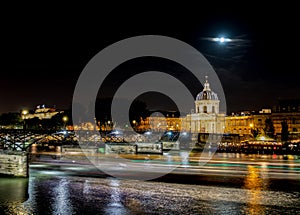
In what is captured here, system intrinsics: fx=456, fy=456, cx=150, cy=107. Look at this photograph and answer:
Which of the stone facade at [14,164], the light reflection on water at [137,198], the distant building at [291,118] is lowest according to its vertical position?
the light reflection on water at [137,198]

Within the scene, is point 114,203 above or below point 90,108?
below

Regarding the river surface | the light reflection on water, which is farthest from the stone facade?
the light reflection on water

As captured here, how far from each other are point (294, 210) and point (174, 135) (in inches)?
3179

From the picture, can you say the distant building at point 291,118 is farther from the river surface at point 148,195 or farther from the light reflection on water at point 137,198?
the light reflection on water at point 137,198

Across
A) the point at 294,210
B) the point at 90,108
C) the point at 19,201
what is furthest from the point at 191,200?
the point at 90,108

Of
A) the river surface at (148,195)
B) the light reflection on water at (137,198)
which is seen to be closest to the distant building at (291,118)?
the river surface at (148,195)

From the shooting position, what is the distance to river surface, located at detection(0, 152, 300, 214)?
22.2 metres

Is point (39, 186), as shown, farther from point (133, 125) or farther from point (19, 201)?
point (133, 125)

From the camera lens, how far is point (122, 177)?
1404 inches

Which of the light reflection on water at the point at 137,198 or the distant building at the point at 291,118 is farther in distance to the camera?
the distant building at the point at 291,118

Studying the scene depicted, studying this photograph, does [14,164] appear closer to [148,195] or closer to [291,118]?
[148,195]

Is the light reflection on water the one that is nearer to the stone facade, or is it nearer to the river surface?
the river surface

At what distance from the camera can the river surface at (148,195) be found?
2217 centimetres

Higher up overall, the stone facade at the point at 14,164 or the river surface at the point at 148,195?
the stone facade at the point at 14,164
